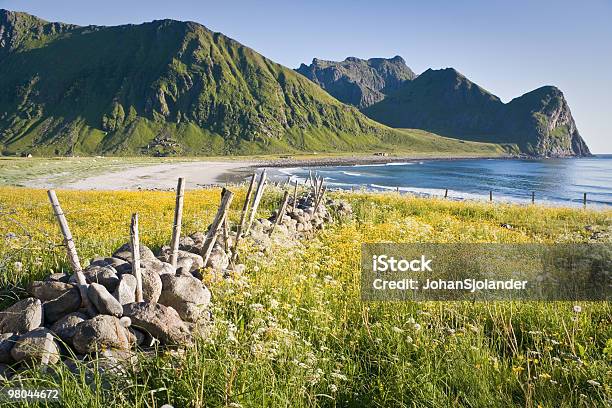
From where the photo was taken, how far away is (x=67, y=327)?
5488mm

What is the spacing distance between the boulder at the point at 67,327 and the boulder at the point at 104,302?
298 mm

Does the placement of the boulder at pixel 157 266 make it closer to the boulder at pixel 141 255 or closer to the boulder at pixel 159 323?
the boulder at pixel 141 255

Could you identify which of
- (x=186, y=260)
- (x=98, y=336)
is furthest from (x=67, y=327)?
(x=186, y=260)

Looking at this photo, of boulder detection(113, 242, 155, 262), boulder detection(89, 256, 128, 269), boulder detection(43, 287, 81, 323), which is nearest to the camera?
boulder detection(43, 287, 81, 323)

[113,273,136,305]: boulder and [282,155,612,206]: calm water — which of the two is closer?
[113,273,136,305]: boulder

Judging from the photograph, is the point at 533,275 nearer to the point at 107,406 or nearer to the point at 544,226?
the point at 107,406

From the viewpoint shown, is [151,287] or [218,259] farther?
[218,259]

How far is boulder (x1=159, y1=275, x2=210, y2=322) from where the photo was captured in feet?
21.3

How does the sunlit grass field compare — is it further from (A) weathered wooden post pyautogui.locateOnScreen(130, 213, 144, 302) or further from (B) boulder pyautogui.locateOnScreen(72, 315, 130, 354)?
(A) weathered wooden post pyautogui.locateOnScreen(130, 213, 144, 302)

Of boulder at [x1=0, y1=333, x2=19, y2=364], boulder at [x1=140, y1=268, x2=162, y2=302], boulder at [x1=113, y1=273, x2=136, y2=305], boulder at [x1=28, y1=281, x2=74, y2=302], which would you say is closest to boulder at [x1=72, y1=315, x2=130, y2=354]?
boulder at [x1=0, y1=333, x2=19, y2=364]

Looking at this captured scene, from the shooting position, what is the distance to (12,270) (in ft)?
25.5

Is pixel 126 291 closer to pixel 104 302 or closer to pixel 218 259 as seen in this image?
pixel 104 302

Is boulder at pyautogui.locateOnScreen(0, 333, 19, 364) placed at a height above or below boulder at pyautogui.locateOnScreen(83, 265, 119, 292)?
below

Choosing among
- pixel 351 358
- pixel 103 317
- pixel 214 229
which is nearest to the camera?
pixel 103 317
